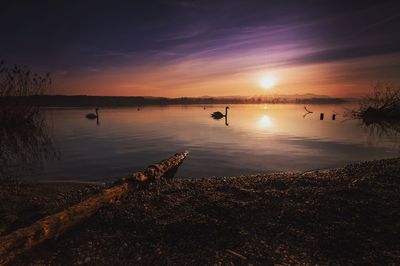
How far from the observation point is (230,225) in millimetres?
6266

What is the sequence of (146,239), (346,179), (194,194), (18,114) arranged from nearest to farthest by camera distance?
(146,239) < (194,194) < (346,179) < (18,114)

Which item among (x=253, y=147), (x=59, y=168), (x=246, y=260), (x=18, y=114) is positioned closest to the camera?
(x=246, y=260)

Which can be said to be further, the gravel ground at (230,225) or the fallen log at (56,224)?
the gravel ground at (230,225)

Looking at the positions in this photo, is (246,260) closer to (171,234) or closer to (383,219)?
(171,234)

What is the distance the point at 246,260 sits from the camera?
493cm

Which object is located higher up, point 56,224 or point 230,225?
point 56,224

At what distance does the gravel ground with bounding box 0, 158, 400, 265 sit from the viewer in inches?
200

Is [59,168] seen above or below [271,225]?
below

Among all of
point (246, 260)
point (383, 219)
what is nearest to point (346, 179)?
point (383, 219)

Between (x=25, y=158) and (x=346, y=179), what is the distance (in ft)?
61.6

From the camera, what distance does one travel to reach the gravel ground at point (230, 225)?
16.7 ft

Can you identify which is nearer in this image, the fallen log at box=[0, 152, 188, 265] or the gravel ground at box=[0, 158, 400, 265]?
the fallen log at box=[0, 152, 188, 265]

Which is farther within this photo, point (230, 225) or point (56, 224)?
point (230, 225)

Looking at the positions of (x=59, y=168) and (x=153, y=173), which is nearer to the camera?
(x=153, y=173)
